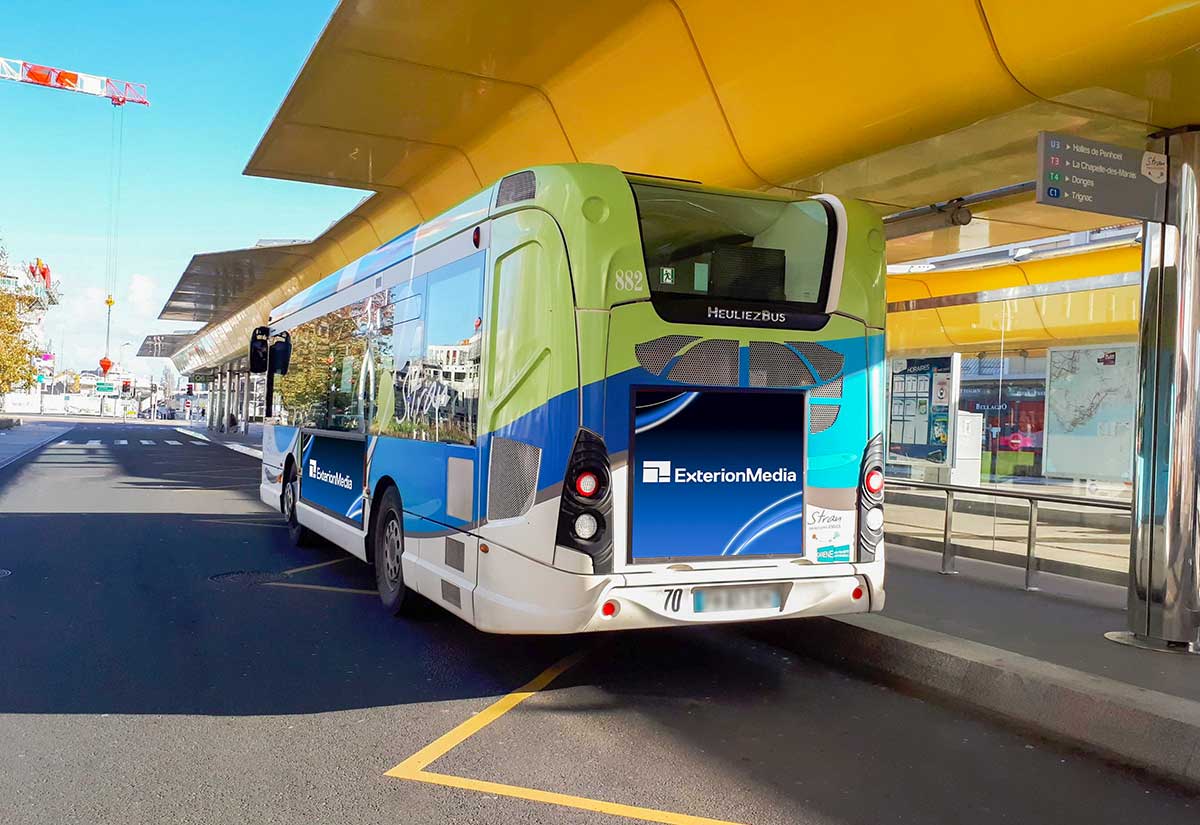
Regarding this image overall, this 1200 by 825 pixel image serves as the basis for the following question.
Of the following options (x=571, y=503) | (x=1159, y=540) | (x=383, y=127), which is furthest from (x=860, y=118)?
(x=383, y=127)

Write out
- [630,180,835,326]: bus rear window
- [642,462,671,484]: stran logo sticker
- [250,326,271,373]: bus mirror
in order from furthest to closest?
1. [250,326,271,373]: bus mirror
2. [630,180,835,326]: bus rear window
3. [642,462,671,484]: stran logo sticker

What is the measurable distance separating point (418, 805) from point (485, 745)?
801 millimetres

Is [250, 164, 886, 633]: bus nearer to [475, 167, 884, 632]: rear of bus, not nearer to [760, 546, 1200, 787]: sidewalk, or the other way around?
[475, 167, 884, 632]: rear of bus

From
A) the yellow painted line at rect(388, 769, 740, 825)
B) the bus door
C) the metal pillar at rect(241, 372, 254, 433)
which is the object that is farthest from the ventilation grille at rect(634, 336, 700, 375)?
the metal pillar at rect(241, 372, 254, 433)

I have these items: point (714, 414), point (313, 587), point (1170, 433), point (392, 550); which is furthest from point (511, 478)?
point (1170, 433)

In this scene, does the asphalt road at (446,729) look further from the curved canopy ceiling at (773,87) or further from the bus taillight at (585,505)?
the curved canopy ceiling at (773,87)

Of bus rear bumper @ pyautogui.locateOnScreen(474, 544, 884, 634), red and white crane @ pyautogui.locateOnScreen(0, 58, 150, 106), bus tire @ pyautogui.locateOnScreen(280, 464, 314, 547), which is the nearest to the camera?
bus rear bumper @ pyautogui.locateOnScreen(474, 544, 884, 634)

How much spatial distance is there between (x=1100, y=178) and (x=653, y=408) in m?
3.35

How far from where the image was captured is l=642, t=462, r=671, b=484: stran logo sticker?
5344mm

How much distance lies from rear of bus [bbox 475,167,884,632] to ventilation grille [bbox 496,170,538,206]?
1.04ft

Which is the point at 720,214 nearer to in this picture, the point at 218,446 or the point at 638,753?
the point at 638,753

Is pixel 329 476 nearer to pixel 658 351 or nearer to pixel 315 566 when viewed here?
pixel 315 566

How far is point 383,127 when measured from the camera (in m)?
12.5

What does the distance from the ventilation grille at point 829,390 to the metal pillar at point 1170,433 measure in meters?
2.34
